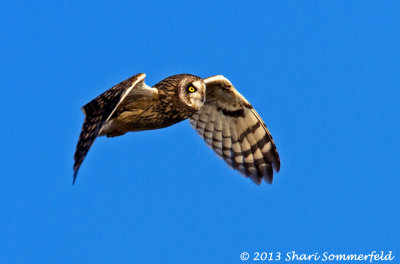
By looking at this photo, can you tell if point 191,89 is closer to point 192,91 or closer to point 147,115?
point 192,91

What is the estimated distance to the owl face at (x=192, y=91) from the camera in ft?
24.6

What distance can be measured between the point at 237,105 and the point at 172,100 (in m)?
1.33

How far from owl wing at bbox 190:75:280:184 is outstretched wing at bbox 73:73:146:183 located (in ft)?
5.79

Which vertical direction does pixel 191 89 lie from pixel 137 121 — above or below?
above

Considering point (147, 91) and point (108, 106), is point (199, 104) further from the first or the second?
point (108, 106)

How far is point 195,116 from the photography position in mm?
8781

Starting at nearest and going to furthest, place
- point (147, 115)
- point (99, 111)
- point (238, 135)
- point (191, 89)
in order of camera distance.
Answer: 1. point (99, 111)
2. point (147, 115)
3. point (191, 89)
4. point (238, 135)

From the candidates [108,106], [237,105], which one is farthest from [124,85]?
[237,105]

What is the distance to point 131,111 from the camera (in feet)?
24.3

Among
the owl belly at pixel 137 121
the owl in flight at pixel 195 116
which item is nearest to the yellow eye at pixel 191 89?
the owl in flight at pixel 195 116

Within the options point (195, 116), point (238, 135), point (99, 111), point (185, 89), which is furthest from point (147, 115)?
point (238, 135)

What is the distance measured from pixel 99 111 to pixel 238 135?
2354mm

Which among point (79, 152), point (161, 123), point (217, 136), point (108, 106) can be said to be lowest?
point (79, 152)

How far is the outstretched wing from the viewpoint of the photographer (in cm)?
641
